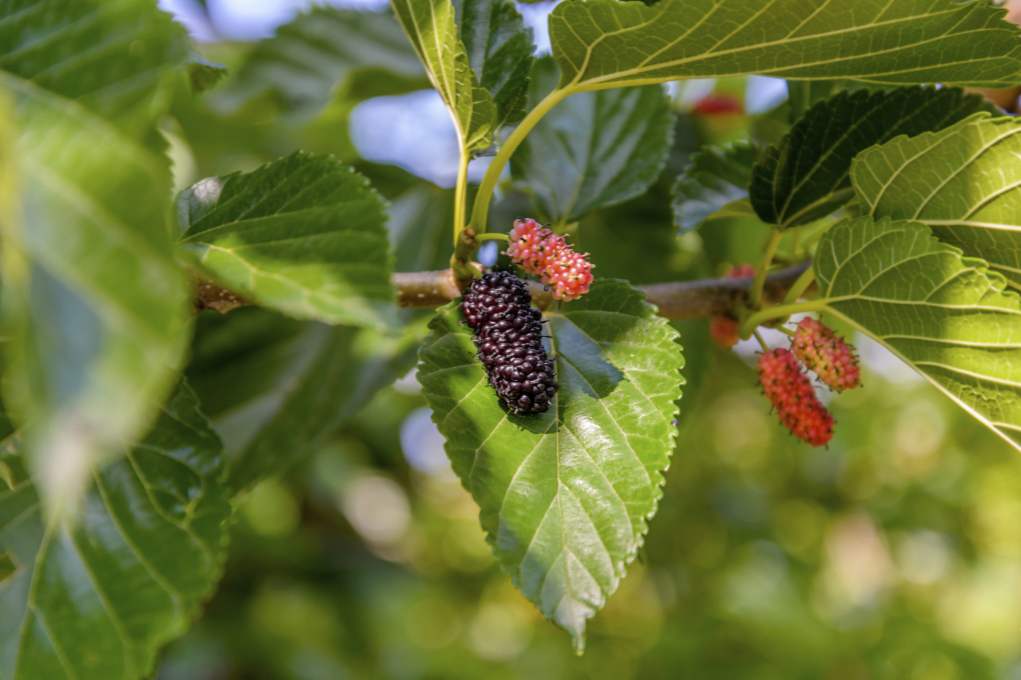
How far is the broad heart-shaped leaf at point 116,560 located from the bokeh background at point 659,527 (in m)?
0.32

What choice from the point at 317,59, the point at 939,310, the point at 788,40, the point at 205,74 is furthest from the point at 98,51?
the point at 317,59

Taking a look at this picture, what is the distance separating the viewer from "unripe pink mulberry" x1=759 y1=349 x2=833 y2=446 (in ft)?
1.99

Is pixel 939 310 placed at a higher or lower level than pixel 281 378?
higher

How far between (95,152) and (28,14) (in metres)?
0.19

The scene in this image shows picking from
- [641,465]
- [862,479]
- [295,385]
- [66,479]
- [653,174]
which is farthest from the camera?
[862,479]

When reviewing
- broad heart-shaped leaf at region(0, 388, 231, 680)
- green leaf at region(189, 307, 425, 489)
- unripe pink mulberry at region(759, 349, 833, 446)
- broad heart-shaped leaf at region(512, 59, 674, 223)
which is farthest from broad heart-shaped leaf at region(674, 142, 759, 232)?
broad heart-shaped leaf at region(0, 388, 231, 680)

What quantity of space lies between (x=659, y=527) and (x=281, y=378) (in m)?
1.24

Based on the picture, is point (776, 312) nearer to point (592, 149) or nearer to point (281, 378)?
point (592, 149)

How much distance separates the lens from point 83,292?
0.22 meters

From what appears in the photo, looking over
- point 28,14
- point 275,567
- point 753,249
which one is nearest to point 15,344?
point 28,14

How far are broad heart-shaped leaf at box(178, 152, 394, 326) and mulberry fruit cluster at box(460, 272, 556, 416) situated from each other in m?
0.12

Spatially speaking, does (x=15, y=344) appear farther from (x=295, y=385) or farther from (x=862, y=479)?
(x=862, y=479)

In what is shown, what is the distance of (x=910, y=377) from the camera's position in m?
2.23

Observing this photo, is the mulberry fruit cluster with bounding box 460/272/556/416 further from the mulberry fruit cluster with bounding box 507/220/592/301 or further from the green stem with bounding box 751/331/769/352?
the green stem with bounding box 751/331/769/352
